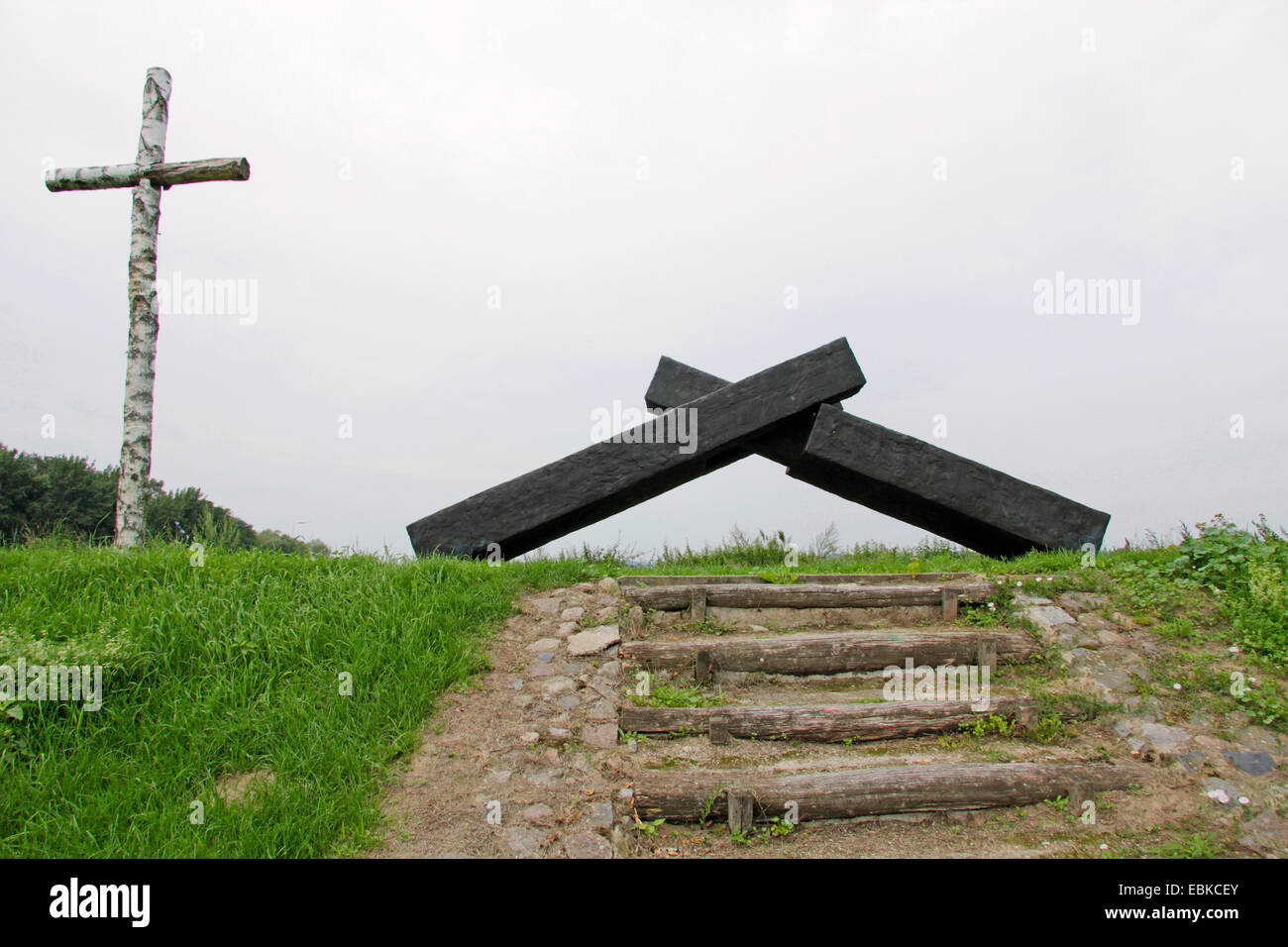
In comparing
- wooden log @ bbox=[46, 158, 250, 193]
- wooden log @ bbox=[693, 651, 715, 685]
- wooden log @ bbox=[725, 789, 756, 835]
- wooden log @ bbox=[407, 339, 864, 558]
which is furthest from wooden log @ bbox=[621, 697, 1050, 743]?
wooden log @ bbox=[46, 158, 250, 193]

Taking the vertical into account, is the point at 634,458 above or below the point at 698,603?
above

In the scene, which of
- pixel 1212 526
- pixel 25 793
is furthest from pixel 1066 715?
pixel 25 793

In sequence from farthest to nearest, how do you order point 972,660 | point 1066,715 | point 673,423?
point 673,423 < point 972,660 < point 1066,715

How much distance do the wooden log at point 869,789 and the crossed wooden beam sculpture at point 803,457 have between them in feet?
10.3

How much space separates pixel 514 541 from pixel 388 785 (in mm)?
3352

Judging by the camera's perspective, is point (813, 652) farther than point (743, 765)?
Yes

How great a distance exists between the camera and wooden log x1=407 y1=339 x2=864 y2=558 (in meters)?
6.67

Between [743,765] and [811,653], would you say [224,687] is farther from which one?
[811,653]

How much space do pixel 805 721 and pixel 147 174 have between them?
25.3 ft

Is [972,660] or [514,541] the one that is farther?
[514,541]

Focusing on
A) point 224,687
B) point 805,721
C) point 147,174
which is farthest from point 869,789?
point 147,174

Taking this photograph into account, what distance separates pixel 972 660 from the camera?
16.4 feet

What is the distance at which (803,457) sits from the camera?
6926 millimetres
